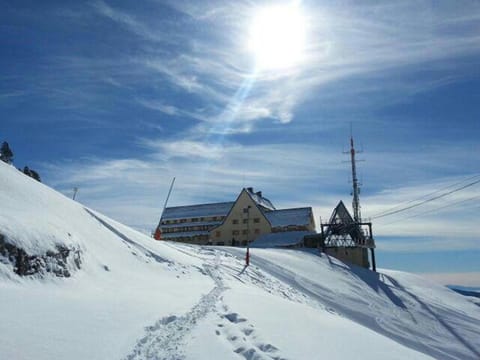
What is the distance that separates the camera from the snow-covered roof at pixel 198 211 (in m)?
68.9

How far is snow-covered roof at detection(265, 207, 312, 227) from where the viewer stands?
60438mm

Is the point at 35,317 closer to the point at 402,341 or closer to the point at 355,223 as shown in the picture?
the point at 402,341

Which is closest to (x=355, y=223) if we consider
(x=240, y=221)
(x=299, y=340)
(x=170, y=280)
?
(x=240, y=221)

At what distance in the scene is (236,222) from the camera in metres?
63.2

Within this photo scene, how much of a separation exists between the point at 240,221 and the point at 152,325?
54.8 metres

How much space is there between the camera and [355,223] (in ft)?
158

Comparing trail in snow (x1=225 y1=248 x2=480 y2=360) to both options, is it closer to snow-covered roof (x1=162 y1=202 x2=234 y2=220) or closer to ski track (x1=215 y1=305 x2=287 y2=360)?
ski track (x1=215 y1=305 x2=287 y2=360)

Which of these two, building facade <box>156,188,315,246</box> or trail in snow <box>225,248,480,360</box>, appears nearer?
trail in snow <box>225,248,480,360</box>

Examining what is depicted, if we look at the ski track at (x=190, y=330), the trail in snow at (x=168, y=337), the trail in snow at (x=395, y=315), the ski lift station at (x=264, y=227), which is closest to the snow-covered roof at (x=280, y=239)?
the ski lift station at (x=264, y=227)

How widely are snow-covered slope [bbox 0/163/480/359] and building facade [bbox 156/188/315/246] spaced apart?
38190 millimetres

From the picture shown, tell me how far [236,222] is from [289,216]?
27.7ft

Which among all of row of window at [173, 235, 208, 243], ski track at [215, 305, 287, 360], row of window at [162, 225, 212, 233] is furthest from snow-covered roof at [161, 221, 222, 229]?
ski track at [215, 305, 287, 360]

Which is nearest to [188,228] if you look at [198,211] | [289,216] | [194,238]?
[194,238]

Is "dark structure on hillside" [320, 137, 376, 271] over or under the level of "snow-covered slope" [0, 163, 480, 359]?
over
